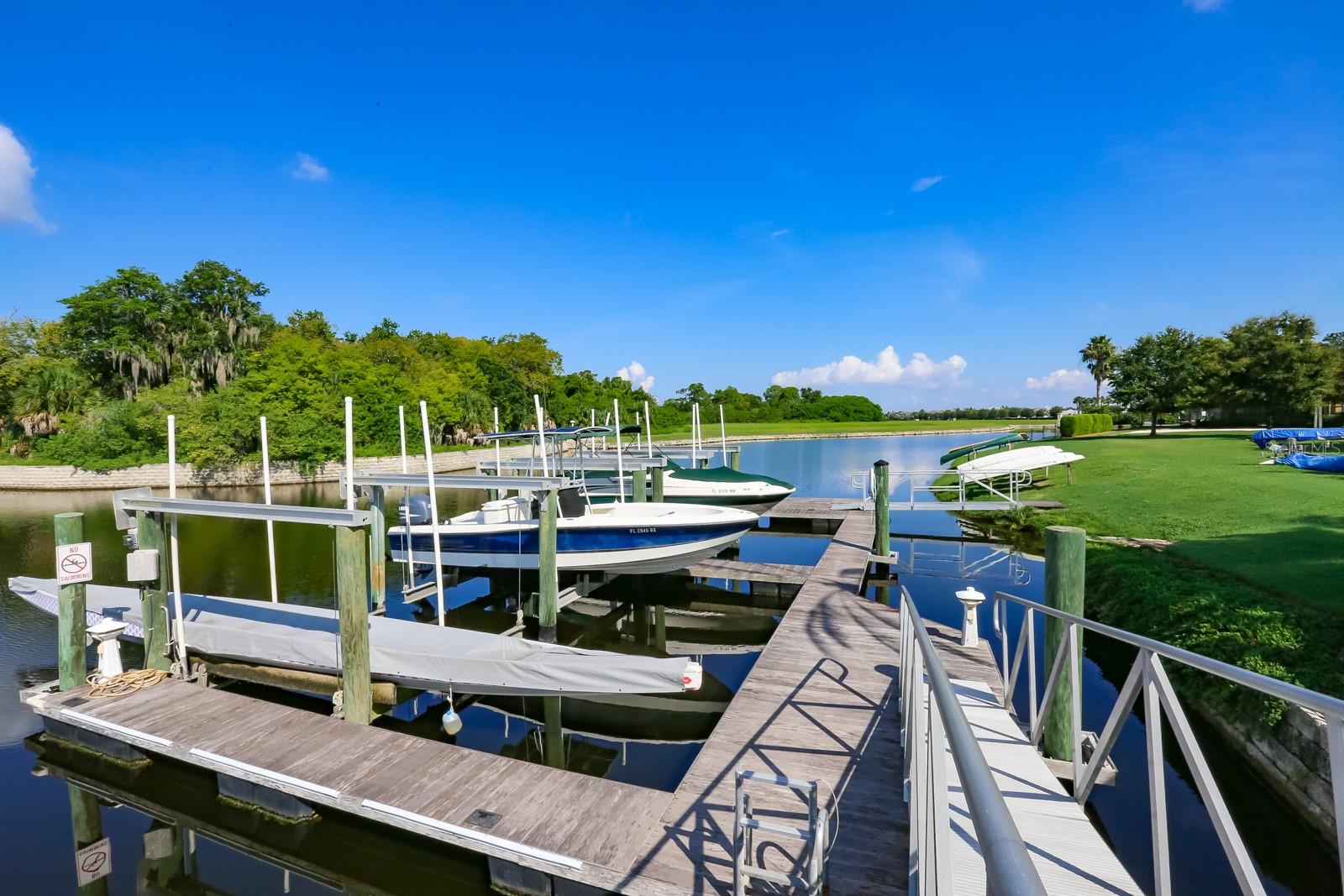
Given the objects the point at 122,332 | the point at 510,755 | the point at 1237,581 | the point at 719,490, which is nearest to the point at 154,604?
the point at 510,755

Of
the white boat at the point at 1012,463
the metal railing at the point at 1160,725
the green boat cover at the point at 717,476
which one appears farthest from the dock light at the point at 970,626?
the white boat at the point at 1012,463

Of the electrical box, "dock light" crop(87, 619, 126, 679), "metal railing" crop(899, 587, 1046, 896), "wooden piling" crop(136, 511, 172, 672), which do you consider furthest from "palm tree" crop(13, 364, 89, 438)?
"metal railing" crop(899, 587, 1046, 896)

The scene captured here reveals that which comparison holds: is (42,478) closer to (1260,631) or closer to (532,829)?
(532,829)

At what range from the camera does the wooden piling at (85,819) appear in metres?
6.74

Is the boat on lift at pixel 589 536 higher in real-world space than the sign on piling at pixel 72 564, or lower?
lower

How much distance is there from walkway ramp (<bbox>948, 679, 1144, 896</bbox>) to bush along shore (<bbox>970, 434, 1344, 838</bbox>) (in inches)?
143

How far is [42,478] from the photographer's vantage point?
36.5 meters

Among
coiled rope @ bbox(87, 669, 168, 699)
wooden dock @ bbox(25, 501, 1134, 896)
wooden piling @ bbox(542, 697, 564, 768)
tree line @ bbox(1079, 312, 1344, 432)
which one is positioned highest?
tree line @ bbox(1079, 312, 1344, 432)

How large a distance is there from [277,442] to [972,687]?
4549cm

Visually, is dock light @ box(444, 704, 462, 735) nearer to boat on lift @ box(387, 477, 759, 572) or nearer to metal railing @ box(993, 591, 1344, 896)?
boat on lift @ box(387, 477, 759, 572)

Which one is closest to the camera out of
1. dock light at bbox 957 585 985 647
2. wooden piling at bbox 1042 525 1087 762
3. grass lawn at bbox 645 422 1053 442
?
wooden piling at bbox 1042 525 1087 762

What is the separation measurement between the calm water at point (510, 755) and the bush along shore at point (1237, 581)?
615mm

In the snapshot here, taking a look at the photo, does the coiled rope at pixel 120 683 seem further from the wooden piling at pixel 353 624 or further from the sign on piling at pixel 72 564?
the wooden piling at pixel 353 624

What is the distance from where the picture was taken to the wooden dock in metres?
4.66
